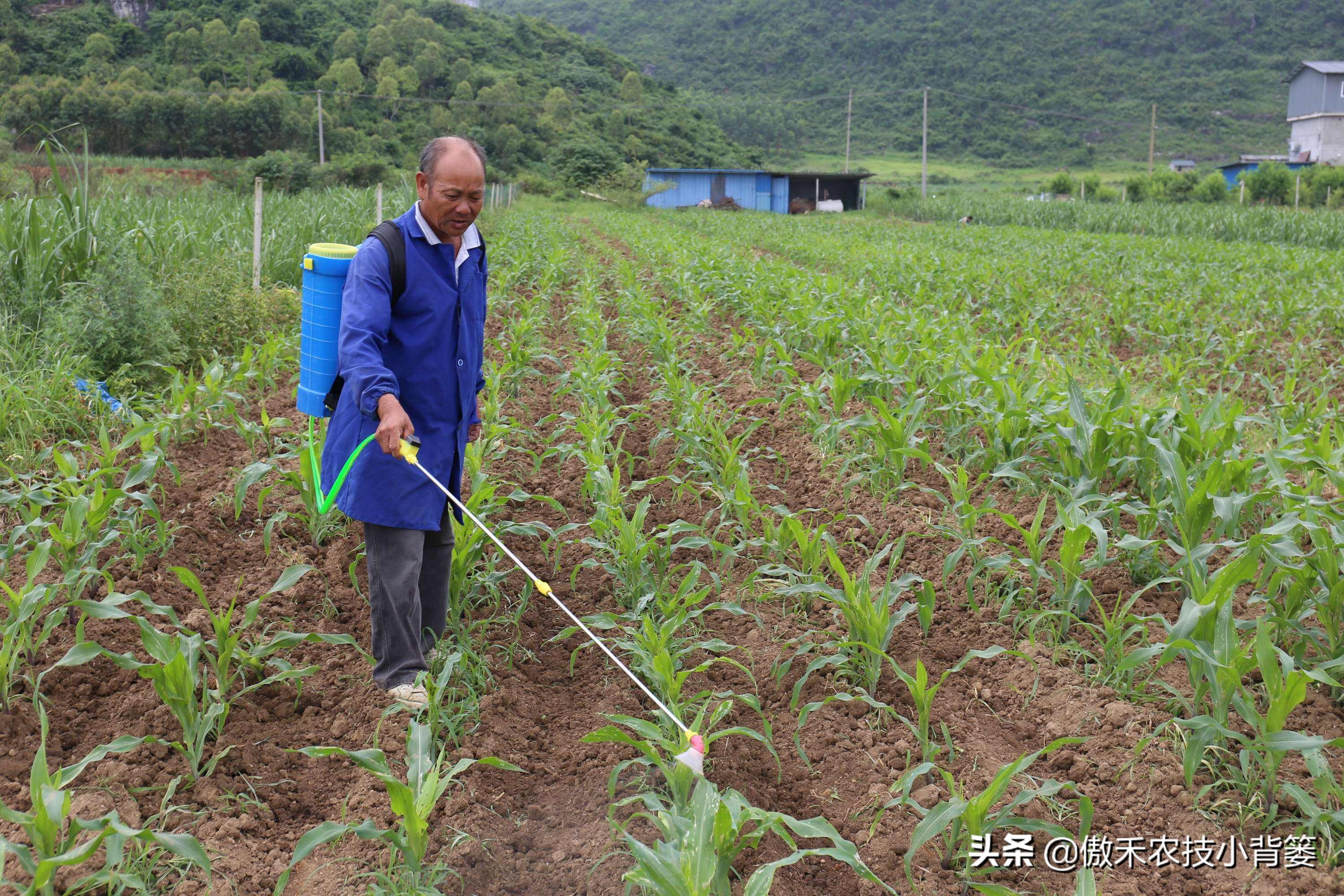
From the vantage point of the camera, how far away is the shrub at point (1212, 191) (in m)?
33.7

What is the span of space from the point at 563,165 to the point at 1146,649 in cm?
4935

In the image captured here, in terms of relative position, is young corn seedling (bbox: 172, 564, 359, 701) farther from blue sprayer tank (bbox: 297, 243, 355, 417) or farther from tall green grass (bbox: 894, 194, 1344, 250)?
tall green grass (bbox: 894, 194, 1344, 250)

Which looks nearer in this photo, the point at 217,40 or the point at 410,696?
the point at 410,696

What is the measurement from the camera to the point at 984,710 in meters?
3.06

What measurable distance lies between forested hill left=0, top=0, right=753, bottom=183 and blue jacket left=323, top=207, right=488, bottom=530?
121 feet

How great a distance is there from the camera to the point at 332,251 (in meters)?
3.13


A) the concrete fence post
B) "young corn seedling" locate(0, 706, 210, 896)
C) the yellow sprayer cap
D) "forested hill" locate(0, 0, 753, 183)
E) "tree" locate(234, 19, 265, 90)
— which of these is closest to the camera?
"young corn seedling" locate(0, 706, 210, 896)

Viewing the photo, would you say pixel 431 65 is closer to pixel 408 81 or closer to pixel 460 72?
pixel 460 72

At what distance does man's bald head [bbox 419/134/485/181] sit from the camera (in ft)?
9.19

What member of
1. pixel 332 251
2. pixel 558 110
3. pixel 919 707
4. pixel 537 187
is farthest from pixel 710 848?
pixel 558 110

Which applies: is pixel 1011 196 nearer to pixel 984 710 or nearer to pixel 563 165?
pixel 563 165

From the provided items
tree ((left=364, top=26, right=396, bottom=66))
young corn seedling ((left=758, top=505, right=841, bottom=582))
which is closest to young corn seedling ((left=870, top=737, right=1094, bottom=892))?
young corn seedling ((left=758, top=505, right=841, bottom=582))

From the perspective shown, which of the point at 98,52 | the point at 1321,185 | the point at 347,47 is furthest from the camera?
the point at 347,47

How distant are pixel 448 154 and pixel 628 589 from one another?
6.16ft
